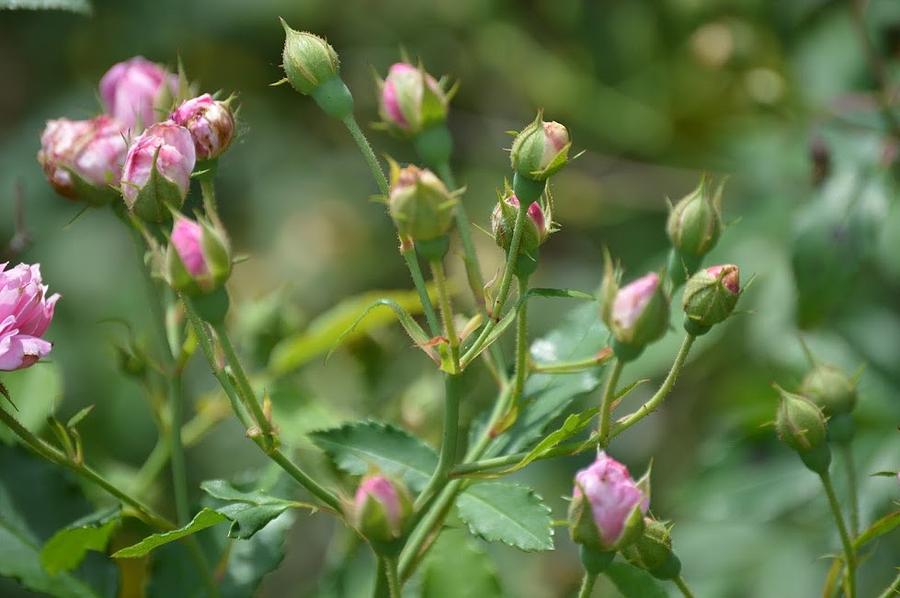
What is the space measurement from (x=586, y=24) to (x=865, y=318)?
1.00 m

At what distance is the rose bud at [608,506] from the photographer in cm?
108

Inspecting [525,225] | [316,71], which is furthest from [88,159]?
[525,225]

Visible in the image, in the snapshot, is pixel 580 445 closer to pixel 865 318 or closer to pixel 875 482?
pixel 875 482

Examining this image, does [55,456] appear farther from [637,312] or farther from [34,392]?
[637,312]

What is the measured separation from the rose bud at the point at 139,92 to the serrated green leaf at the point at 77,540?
0.44 metres

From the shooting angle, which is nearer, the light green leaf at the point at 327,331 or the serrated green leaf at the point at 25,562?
the serrated green leaf at the point at 25,562

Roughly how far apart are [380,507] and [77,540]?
16.4 inches

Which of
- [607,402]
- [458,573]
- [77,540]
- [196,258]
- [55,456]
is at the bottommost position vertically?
[458,573]

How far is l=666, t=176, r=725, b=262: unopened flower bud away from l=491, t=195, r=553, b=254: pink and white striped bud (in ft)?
0.42

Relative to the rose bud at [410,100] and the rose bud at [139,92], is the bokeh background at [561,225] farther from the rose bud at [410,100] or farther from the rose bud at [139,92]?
the rose bud at [410,100]

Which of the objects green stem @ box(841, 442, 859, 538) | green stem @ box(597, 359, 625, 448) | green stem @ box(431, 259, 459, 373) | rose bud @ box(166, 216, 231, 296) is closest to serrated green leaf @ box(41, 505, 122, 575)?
rose bud @ box(166, 216, 231, 296)

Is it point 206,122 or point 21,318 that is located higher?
point 206,122

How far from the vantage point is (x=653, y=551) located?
3.82 ft

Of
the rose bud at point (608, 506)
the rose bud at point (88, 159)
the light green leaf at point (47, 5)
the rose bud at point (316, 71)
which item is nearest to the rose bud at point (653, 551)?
the rose bud at point (608, 506)
